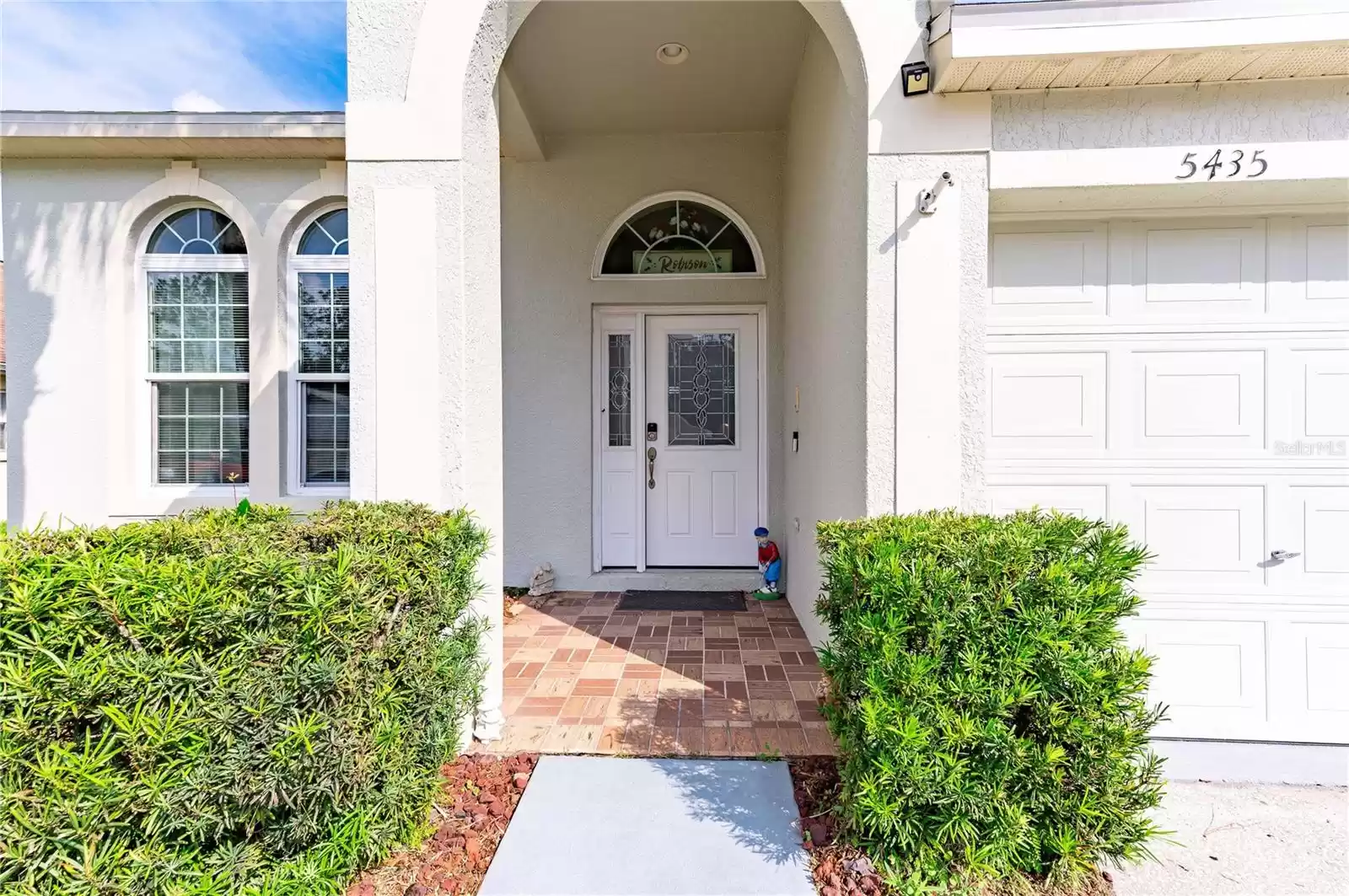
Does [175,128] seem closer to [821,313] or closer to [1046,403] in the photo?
[821,313]

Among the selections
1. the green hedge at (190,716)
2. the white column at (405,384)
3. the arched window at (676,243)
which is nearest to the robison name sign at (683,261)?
the arched window at (676,243)

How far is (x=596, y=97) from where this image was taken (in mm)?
4637

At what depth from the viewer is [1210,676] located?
2826 mm

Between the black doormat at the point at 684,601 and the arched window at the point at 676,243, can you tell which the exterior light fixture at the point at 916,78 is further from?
the black doormat at the point at 684,601

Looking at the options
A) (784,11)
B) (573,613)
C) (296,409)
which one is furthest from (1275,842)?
(296,409)

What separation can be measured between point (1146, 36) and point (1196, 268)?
1.12 metres

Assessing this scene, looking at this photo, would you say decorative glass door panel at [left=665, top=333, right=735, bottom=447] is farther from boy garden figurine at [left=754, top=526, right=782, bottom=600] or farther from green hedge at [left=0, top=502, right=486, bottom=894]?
green hedge at [left=0, top=502, right=486, bottom=894]

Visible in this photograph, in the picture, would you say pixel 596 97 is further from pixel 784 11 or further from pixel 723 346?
pixel 723 346

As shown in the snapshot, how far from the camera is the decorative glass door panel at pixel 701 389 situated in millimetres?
5379

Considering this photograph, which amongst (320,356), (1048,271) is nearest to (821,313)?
(1048,271)

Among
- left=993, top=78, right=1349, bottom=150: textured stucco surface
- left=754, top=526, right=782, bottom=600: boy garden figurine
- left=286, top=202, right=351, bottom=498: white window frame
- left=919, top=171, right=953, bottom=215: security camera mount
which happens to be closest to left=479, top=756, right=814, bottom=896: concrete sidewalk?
left=754, top=526, right=782, bottom=600: boy garden figurine

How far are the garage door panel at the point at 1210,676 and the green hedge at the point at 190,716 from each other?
345 cm

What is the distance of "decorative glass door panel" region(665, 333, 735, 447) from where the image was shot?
5.38m

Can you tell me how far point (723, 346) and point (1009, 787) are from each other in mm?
4067
